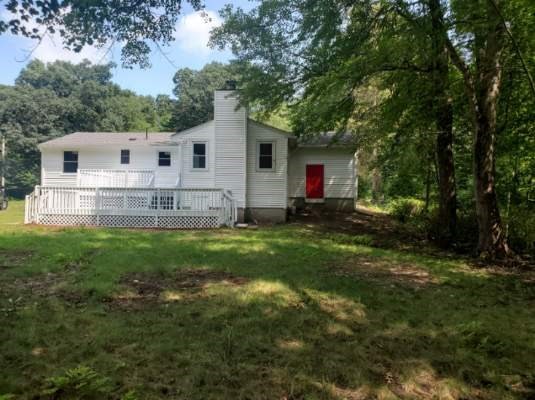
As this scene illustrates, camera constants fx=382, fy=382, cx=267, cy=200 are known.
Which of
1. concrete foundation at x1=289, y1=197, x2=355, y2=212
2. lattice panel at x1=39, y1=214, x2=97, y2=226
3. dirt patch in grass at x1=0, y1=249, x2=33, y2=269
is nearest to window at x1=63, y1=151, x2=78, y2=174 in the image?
lattice panel at x1=39, y1=214, x2=97, y2=226

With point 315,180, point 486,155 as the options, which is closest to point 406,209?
point 315,180

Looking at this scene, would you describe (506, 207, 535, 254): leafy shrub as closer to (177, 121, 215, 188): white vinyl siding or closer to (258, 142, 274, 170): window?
(258, 142, 274, 170): window

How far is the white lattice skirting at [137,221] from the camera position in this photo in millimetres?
12320

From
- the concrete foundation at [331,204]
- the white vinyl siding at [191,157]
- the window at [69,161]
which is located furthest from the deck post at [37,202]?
the concrete foundation at [331,204]

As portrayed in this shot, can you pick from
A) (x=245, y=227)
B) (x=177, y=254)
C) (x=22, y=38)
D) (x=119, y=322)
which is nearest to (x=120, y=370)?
(x=119, y=322)

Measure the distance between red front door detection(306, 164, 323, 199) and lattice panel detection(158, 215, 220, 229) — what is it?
6749 mm

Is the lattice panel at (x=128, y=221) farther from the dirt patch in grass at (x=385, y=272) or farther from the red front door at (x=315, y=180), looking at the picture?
the red front door at (x=315, y=180)

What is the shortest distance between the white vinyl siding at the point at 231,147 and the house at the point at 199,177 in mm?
37

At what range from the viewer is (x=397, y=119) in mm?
10516

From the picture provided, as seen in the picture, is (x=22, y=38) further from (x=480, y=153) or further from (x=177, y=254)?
(x=480, y=153)

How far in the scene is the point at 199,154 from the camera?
14.8 metres

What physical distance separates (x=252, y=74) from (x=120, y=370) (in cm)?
1071

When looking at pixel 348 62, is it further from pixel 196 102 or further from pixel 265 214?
pixel 196 102

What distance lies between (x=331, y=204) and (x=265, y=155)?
15.9 feet
